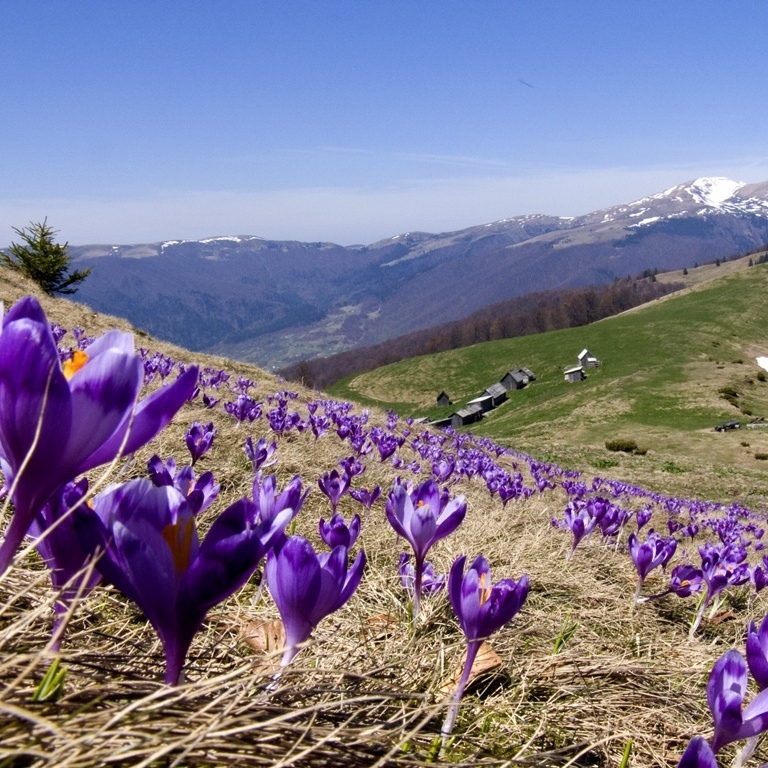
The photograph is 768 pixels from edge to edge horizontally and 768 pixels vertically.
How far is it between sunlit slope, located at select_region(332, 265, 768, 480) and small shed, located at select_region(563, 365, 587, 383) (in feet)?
3.54

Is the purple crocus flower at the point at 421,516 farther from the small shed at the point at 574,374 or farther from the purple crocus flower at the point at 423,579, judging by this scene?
the small shed at the point at 574,374

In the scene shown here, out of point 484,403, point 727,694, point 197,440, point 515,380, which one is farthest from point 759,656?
point 515,380

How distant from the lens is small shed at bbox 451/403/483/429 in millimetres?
65250

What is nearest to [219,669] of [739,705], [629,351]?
[739,705]

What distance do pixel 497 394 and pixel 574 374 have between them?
8282mm

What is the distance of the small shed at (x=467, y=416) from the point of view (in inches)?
2569

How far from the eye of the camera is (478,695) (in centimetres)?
177

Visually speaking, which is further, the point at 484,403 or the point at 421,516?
the point at 484,403

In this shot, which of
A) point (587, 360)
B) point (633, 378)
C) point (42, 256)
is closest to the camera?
point (42, 256)

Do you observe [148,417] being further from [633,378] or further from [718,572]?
[633,378]

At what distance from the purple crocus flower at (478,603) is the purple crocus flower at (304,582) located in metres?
0.30

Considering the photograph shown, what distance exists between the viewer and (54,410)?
0.81 meters

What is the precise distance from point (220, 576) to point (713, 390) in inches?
2373

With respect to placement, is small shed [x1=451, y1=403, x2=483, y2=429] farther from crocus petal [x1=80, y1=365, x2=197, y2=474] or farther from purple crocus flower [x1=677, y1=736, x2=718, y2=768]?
crocus petal [x1=80, y1=365, x2=197, y2=474]
